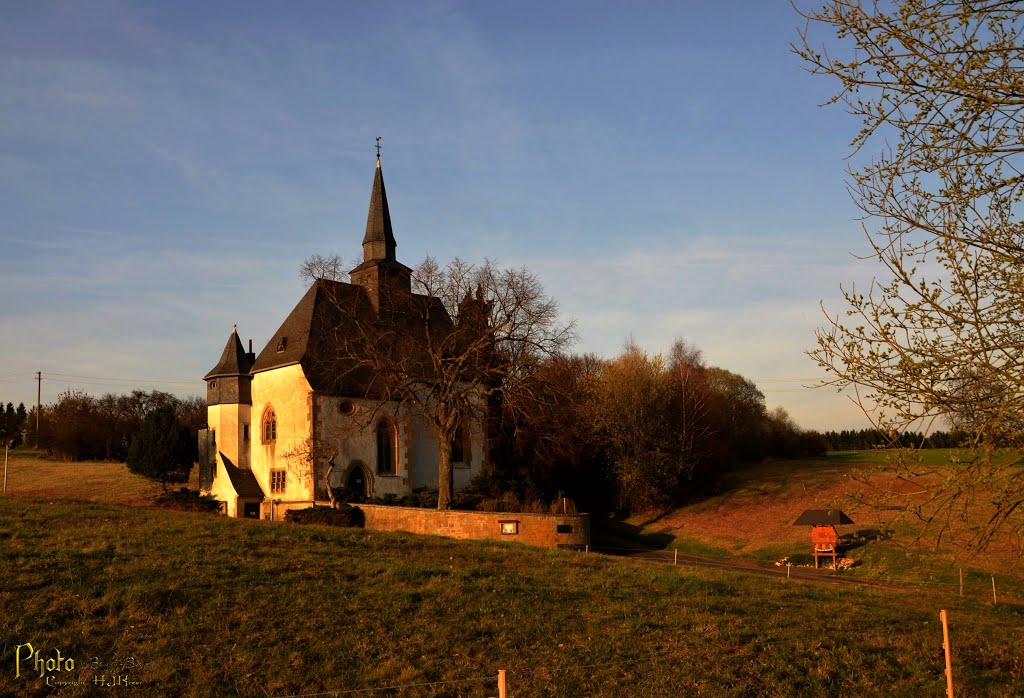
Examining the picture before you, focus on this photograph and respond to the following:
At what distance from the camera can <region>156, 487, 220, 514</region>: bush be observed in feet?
122

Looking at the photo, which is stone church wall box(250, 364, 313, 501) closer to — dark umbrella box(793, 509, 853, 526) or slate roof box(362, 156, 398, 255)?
slate roof box(362, 156, 398, 255)

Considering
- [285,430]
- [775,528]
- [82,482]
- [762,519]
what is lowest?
[775,528]

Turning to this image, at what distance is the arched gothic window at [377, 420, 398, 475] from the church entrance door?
3.98ft

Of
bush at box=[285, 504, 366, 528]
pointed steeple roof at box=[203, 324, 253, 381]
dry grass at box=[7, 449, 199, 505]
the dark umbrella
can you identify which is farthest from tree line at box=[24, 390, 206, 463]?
the dark umbrella

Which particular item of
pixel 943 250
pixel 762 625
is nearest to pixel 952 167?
pixel 943 250

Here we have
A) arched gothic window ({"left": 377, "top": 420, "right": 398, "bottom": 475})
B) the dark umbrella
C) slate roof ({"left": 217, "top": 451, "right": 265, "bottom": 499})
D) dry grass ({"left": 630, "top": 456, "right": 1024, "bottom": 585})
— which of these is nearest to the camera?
the dark umbrella

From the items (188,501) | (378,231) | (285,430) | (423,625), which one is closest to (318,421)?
(285,430)

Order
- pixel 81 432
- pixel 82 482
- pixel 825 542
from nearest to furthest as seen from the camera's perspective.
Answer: pixel 825 542, pixel 82 482, pixel 81 432

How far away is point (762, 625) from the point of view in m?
13.6

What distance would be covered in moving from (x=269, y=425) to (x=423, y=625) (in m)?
30.6

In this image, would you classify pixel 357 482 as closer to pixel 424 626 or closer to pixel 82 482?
pixel 82 482

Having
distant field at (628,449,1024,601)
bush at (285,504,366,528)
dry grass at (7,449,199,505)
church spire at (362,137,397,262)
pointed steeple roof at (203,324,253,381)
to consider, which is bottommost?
distant field at (628,449,1024,601)

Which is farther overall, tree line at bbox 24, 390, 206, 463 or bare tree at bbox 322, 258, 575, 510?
tree line at bbox 24, 390, 206, 463

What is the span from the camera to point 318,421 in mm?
38281
